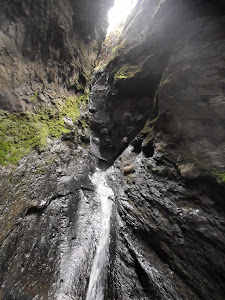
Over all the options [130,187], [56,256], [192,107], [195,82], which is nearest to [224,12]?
[195,82]

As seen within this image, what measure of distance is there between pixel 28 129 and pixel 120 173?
4.33 m

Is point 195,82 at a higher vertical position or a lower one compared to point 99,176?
higher

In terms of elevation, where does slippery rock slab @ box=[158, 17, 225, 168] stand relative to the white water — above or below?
above

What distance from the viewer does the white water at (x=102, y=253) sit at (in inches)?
139

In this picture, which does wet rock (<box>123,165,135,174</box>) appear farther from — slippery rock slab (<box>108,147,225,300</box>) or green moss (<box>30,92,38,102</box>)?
green moss (<box>30,92,38,102</box>)

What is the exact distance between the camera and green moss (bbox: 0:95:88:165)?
4.93m

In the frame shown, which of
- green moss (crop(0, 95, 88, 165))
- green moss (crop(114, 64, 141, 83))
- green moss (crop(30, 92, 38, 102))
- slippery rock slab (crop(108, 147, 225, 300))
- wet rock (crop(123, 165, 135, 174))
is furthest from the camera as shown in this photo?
green moss (crop(114, 64, 141, 83))

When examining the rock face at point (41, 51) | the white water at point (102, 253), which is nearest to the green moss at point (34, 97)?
the rock face at point (41, 51)

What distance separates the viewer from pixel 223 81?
435 centimetres

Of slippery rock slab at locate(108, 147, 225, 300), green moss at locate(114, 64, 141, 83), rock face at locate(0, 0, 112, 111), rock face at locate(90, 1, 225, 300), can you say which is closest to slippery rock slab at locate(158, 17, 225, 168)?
rock face at locate(90, 1, 225, 300)

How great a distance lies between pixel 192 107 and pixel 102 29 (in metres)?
16.8

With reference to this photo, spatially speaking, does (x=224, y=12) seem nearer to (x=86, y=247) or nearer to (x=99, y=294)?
(x=86, y=247)

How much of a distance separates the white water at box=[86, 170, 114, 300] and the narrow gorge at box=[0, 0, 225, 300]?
0.10 ft

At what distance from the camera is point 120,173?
6.73m
